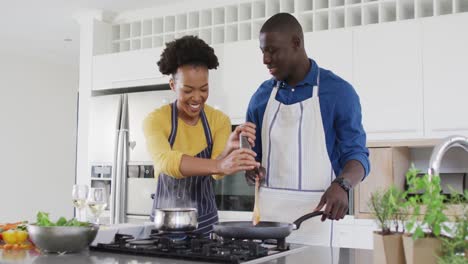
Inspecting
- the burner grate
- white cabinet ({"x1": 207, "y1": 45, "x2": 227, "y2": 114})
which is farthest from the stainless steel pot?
white cabinet ({"x1": 207, "y1": 45, "x2": 227, "y2": 114})

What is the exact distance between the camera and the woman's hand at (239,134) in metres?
1.97

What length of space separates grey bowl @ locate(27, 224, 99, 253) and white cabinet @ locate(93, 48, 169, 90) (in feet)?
9.29

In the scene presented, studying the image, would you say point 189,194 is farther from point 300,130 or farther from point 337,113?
point 337,113

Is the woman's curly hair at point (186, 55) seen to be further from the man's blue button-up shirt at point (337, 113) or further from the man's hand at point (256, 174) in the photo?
the man's hand at point (256, 174)

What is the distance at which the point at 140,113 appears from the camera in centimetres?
445

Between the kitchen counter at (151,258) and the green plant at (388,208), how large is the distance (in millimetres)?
478

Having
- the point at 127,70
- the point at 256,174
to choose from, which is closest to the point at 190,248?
the point at 256,174

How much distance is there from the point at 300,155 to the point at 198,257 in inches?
32.5

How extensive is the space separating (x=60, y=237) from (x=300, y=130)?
98 centimetres

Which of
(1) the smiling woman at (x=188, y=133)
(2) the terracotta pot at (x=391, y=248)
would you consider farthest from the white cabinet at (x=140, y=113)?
(2) the terracotta pot at (x=391, y=248)

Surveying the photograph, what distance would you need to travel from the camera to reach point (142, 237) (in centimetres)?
194

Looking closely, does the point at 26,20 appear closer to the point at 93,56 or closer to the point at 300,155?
the point at 93,56

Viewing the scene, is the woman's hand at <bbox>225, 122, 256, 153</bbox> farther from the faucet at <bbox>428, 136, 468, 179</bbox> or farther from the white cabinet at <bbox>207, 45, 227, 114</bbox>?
the white cabinet at <bbox>207, 45, 227, 114</bbox>

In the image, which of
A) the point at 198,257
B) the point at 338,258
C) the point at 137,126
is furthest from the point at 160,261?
the point at 137,126
